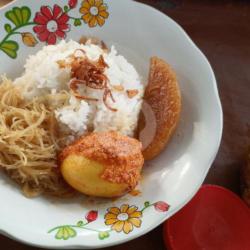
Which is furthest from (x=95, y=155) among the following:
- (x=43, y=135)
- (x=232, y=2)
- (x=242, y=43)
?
(x=232, y=2)

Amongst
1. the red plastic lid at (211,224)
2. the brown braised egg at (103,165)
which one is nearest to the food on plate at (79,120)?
the brown braised egg at (103,165)

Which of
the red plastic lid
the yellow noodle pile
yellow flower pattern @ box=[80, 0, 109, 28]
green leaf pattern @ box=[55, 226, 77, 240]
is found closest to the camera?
green leaf pattern @ box=[55, 226, 77, 240]

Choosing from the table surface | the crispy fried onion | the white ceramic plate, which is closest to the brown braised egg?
the white ceramic plate

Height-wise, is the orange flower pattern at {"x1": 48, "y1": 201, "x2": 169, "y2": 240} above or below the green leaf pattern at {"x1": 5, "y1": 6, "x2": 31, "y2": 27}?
below

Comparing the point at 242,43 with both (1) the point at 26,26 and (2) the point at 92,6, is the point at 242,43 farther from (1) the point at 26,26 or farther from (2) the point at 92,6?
(1) the point at 26,26

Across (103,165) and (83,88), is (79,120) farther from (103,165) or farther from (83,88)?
(103,165)

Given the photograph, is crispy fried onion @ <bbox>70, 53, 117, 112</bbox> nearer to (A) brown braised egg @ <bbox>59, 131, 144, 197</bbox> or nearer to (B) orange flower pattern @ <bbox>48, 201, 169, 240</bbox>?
(A) brown braised egg @ <bbox>59, 131, 144, 197</bbox>
